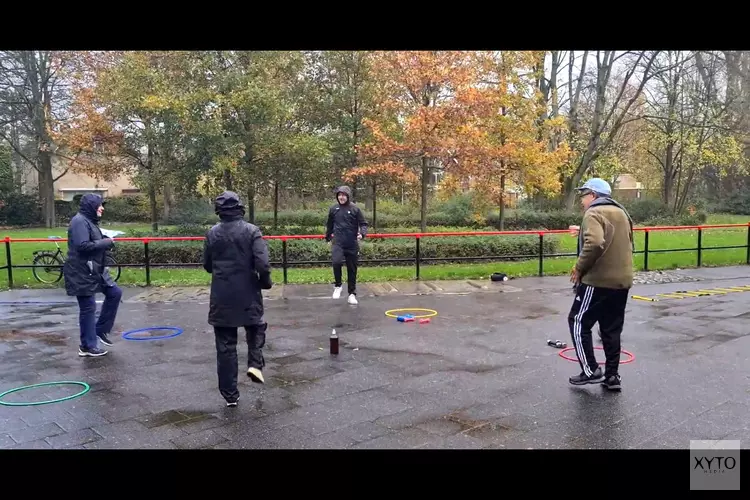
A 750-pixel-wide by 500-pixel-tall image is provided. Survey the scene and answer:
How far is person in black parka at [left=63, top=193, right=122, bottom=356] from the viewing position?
646 centimetres

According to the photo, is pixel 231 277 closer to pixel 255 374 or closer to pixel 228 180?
pixel 255 374

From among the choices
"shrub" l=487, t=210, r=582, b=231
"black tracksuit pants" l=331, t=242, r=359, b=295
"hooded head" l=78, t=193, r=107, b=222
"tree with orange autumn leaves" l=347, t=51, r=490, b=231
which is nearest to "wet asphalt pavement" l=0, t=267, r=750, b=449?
"black tracksuit pants" l=331, t=242, r=359, b=295

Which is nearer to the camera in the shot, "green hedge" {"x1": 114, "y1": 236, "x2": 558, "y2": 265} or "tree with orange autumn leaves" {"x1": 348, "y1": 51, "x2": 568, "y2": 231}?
"green hedge" {"x1": 114, "y1": 236, "x2": 558, "y2": 265}

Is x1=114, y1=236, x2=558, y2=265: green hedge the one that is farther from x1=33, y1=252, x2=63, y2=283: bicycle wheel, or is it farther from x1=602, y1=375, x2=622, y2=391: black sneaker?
x1=602, y1=375, x2=622, y2=391: black sneaker

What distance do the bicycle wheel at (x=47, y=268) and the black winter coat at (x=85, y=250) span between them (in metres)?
6.32

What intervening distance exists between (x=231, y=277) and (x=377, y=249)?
894 centimetres

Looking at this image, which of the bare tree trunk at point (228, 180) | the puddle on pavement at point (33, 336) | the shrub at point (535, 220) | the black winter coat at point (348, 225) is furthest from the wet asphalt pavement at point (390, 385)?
the shrub at point (535, 220)
